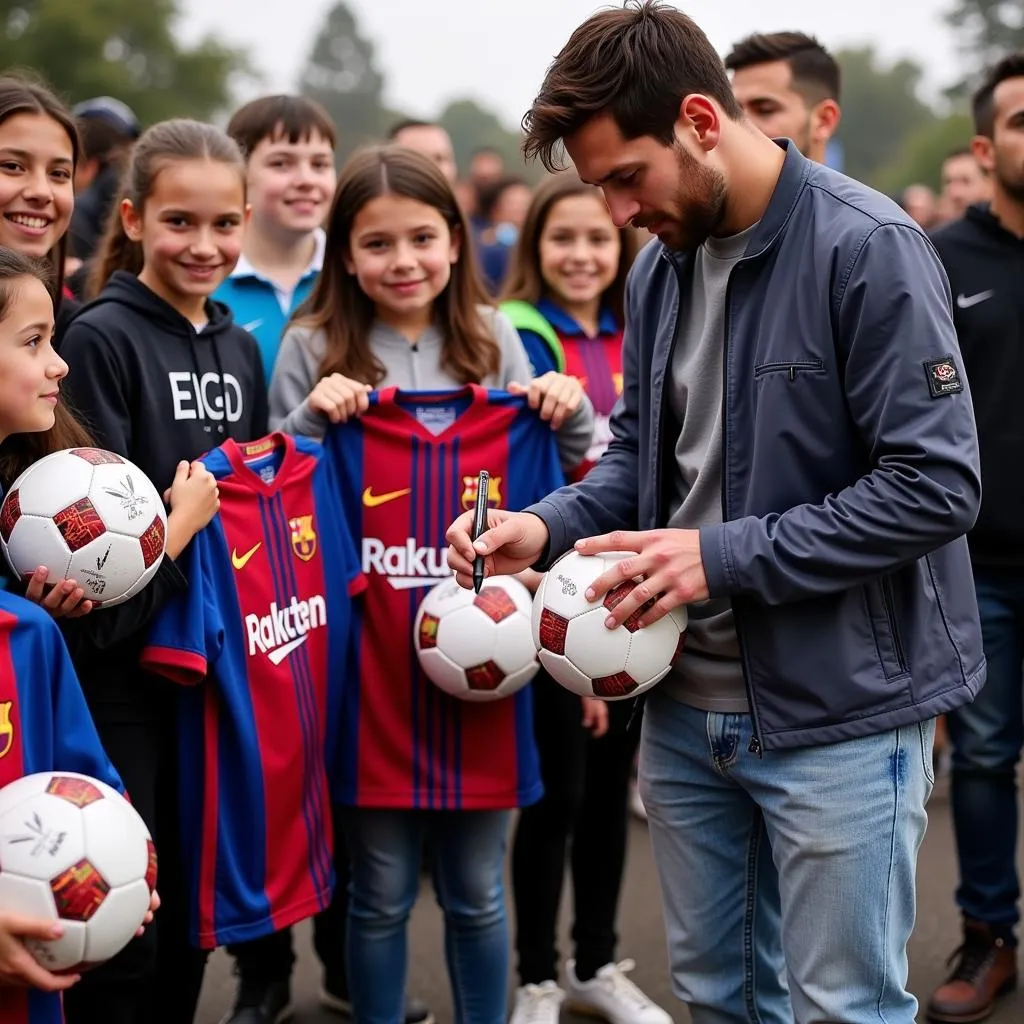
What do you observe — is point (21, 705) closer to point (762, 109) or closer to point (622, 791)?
point (622, 791)

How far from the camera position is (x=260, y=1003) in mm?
3986

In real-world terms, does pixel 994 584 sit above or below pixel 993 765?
above

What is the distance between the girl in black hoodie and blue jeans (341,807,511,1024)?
0.45 metres

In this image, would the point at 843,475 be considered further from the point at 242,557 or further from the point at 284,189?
the point at 284,189

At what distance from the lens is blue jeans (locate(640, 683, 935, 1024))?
2.46 meters

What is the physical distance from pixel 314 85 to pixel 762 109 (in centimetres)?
10506

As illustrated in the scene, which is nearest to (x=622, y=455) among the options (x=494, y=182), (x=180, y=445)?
(x=180, y=445)

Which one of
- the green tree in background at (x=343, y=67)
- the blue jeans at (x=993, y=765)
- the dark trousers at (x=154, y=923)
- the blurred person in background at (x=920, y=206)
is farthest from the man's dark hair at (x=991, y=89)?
the green tree in background at (x=343, y=67)

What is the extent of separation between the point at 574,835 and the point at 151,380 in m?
2.05

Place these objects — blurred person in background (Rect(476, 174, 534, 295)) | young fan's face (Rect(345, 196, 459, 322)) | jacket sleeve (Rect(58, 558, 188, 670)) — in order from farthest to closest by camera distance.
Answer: blurred person in background (Rect(476, 174, 534, 295)) → young fan's face (Rect(345, 196, 459, 322)) → jacket sleeve (Rect(58, 558, 188, 670))

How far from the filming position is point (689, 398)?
8.98 feet

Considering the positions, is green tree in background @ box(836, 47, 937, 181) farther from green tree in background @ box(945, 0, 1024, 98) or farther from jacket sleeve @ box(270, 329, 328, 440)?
jacket sleeve @ box(270, 329, 328, 440)

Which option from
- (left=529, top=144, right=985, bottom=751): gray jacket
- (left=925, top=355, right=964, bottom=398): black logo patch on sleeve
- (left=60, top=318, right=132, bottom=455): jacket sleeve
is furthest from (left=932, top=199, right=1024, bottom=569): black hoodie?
(left=60, top=318, right=132, bottom=455): jacket sleeve

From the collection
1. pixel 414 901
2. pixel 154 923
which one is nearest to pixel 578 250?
pixel 414 901
